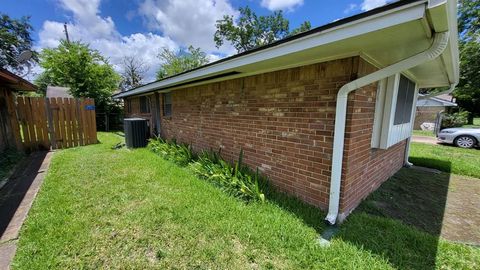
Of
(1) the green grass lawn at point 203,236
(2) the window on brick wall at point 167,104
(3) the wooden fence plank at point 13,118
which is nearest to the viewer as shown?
(1) the green grass lawn at point 203,236

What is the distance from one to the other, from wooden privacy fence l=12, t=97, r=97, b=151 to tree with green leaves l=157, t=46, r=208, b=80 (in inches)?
767

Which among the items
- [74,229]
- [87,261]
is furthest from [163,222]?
[74,229]

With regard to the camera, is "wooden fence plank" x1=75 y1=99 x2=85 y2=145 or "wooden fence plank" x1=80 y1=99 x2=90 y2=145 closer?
"wooden fence plank" x1=75 y1=99 x2=85 y2=145

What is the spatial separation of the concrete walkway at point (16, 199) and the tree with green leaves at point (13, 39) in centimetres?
2467

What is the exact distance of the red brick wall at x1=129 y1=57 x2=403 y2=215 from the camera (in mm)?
2721

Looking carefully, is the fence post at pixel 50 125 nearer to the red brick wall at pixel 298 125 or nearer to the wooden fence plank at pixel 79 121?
the wooden fence plank at pixel 79 121

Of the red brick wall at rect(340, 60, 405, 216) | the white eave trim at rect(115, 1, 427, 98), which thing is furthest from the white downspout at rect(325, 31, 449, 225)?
the white eave trim at rect(115, 1, 427, 98)

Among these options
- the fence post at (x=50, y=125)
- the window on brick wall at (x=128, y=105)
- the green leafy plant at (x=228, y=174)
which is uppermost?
the window on brick wall at (x=128, y=105)

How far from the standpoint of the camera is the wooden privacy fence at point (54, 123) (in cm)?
670

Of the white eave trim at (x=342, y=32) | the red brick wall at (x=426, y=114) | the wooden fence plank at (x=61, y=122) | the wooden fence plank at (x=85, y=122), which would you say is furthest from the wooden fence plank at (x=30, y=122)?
the red brick wall at (x=426, y=114)

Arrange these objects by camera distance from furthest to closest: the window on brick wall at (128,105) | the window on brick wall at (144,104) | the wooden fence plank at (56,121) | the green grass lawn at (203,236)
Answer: the window on brick wall at (128,105) → the window on brick wall at (144,104) → the wooden fence plank at (56,121) → the green grass lawn at (203,236)

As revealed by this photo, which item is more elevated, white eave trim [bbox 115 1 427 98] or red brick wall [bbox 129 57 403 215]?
white eave trim [bbox 115 1 427 98]

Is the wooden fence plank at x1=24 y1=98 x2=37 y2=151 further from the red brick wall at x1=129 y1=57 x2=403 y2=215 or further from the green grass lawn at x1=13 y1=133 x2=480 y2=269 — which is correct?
the red brick wall at x1=129 y1=57 x2=403 y2=215

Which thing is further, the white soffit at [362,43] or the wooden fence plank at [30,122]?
the wooden fence plank at [30,122]
